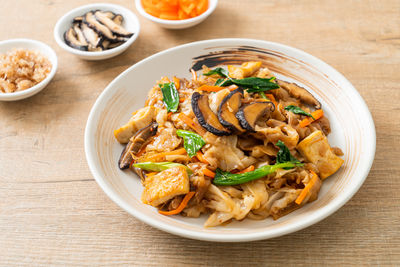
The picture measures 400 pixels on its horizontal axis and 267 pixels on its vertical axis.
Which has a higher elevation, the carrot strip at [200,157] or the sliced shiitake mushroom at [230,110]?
the sliced shiitake mushroom at [230,110]

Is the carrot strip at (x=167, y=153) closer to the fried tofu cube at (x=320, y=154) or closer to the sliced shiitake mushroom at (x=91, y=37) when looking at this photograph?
the fried tofu cube at (x=320, y=154)

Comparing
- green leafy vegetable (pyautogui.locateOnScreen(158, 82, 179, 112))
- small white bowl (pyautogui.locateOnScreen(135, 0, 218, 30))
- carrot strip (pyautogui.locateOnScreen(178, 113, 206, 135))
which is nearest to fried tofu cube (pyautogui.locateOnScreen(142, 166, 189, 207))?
carrot strip (pyautogui.locateOnScreen(178, 113, 206, 135))

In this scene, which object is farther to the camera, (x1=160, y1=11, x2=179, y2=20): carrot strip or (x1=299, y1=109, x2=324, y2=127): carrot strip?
(x1=160, y1=11, x2=179, y2=20): carrot strip

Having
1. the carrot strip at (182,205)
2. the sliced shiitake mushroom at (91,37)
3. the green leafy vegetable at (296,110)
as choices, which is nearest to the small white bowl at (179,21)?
the sliced shiitake mushroom at (91,37)

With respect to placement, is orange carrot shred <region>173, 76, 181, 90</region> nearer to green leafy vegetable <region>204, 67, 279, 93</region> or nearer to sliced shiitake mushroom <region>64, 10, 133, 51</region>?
green leafy vegetable <region>204, 67, 279, 93</region>

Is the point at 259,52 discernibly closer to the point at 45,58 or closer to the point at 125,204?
the point at 125,204
